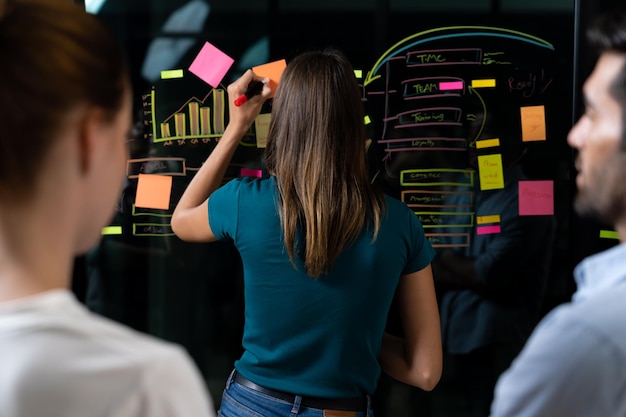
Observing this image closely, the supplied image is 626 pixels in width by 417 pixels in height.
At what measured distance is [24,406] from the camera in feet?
2.42

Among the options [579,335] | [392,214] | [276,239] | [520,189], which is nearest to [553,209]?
[520,189]

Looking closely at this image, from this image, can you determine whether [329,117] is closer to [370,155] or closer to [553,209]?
[370,155]

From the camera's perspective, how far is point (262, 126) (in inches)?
95.0

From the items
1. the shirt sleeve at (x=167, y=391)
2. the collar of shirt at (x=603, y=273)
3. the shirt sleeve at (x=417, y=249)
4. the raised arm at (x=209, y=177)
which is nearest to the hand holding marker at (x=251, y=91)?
the raised arm at (x=209, y=177)

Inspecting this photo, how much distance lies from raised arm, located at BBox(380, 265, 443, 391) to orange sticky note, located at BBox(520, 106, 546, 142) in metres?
0.79

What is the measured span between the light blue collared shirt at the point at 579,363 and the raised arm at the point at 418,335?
83 cm

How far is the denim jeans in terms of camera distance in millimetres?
1740

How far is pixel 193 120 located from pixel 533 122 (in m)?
1.07

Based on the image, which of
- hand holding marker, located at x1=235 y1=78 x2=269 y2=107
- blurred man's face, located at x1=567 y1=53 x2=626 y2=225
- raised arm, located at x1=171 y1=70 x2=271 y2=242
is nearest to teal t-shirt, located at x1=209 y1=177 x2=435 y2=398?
raised arm, located at x1=171 y1=70 x2=271 y2=242

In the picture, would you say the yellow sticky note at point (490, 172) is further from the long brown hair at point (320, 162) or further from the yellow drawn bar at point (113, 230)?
the yellow drawn bar at point (113, 230)

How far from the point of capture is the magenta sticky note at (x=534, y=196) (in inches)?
97.0

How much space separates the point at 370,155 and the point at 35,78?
1.71 metres

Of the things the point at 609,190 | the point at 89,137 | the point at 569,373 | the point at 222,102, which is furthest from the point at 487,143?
the point at 89,137

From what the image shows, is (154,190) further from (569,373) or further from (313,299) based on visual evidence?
(569,373)
